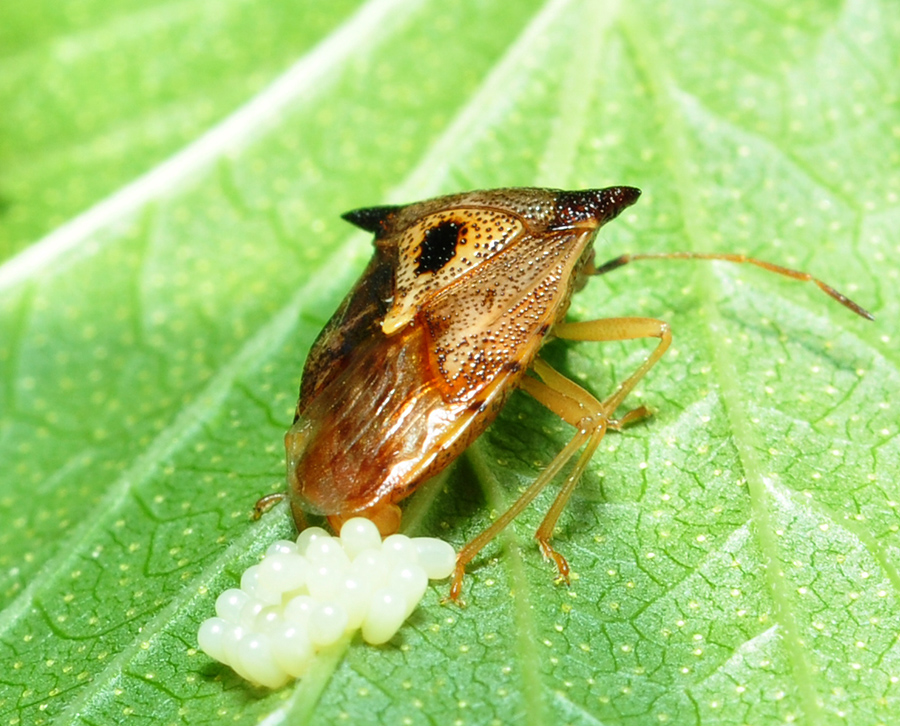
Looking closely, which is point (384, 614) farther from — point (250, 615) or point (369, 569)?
point (250, 615)

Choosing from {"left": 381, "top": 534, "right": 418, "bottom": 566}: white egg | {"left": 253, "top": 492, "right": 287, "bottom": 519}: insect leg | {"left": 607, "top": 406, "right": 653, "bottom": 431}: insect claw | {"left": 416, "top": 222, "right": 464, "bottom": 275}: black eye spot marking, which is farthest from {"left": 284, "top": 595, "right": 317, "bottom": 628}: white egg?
{"left": 607, "top": 406, "right": 653, "bottom": 431}: insect claw

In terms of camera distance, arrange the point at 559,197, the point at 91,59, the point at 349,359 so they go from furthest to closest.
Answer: the point at 91,59 < the point at 559,197 < the point at 349,359

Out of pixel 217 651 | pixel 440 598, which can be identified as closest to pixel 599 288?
pixel 440 598

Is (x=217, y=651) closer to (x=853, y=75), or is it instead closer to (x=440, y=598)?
(x=440, y=598)

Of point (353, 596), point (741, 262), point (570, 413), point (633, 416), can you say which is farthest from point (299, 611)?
point (741, 262)

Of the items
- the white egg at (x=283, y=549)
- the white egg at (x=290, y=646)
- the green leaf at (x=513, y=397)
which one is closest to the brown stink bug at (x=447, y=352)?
the white egg at (x=283, y=549)

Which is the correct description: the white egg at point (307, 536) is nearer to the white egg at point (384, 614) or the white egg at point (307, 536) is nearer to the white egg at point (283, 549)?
the white egg at point (283, 549)

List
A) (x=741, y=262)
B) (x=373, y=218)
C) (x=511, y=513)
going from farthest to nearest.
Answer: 1. (x=741, y=262)
2. (x=373, y=218)
3. (x=511, y=513)
